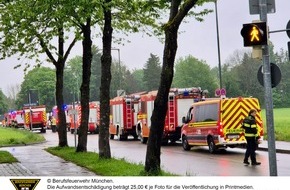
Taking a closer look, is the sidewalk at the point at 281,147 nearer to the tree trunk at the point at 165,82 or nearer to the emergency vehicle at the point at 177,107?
the emergency vehicle at the point at 177,107

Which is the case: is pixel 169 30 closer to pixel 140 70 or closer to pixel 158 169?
pixel 158 169

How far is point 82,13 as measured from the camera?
16984mm

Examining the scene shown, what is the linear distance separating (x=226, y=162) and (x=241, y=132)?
3840 mm

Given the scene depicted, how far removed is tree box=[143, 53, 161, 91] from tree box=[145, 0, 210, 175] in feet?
187

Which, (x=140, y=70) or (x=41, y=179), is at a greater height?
(x=140, y=70)

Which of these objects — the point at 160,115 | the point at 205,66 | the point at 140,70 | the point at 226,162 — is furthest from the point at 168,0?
the point at 140,70

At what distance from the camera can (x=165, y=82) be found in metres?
13.7

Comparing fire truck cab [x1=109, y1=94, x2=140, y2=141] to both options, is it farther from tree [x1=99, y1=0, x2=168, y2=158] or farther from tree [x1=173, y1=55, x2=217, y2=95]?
tree [x1=99, y1=0, x2=168, y2=158]

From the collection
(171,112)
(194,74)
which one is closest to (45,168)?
(171,112)

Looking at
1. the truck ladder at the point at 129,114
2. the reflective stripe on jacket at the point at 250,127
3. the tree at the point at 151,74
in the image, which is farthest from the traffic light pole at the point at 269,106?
the tree at the point at 151,74

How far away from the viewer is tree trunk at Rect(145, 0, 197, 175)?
1337 cm

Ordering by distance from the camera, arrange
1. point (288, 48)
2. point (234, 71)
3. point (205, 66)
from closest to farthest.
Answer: point (288, 48) < point (205, 66) < point (234, 71)

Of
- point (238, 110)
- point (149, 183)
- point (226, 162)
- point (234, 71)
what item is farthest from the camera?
point (234, 71)

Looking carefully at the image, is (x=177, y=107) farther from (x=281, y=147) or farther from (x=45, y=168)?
(x=45, y=168)
